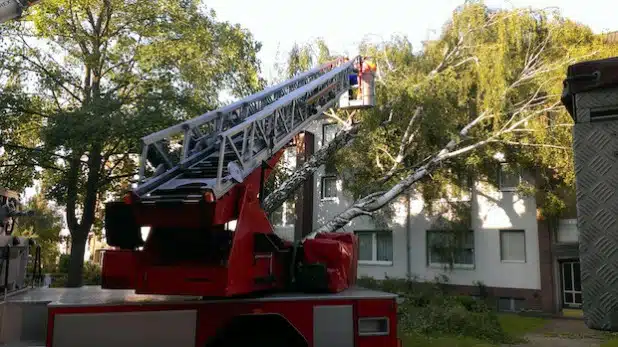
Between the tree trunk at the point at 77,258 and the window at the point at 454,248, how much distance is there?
13889mm

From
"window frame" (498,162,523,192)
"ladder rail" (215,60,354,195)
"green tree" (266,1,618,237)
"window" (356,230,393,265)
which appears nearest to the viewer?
"ladder rail" (215,60,354,195)

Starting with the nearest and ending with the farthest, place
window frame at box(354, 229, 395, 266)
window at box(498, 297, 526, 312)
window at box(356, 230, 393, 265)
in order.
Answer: window at box(498, 297, 526, 312)
window frame at box(354, 229, 395, 266)
window at box(356, 230, 393, 265)

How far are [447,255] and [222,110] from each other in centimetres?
1604

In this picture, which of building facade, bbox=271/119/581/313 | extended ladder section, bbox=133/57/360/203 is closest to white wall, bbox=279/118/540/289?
building facade, bbox=271/119/581/313

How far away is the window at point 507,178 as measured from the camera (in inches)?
765

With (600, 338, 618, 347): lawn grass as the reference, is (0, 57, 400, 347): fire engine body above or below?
above

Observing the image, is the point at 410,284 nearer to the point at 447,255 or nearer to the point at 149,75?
the point at 447,255

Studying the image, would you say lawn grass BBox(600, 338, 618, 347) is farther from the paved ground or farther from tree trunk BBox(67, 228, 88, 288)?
tree trunk BBox(67, 228, 88, 288)

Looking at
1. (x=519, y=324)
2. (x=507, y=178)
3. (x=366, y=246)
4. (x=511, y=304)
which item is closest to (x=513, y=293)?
(x=511, y=304)

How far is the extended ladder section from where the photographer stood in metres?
5.50

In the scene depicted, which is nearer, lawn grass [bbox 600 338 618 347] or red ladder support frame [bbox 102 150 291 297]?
red ladder support frame [bbox 102 150 291 297]

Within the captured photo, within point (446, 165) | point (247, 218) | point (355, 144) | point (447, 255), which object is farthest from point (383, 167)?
point (247, 218)

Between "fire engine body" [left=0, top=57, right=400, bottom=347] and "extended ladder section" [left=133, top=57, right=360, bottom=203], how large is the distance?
24 millimetres

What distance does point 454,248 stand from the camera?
816 inches
